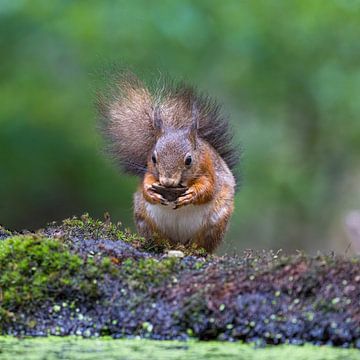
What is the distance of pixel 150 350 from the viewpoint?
194 inches

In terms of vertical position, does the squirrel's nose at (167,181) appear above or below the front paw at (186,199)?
above

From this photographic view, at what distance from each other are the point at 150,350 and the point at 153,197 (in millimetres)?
2308

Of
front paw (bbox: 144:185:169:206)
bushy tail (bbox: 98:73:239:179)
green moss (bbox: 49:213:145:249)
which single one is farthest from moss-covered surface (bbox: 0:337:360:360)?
bushy tail (bbox: 98:73:239:179)

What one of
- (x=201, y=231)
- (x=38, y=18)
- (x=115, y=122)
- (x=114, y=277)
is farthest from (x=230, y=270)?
(x=38, y=18)

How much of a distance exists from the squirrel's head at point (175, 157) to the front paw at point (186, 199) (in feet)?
0.35

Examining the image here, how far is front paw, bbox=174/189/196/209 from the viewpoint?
7.12 metres

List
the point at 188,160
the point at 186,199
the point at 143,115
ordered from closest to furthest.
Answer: the point at 186,199 → the point at 188,160 → the point at 143,115

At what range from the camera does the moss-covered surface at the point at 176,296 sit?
200 inches

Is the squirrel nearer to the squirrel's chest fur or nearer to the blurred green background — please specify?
the squirrel's chest fur

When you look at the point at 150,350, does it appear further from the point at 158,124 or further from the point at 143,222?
the point at 158,124

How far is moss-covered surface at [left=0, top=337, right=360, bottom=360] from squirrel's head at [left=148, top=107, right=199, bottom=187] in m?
2.19

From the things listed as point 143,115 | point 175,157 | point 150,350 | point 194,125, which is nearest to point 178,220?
point 175,157

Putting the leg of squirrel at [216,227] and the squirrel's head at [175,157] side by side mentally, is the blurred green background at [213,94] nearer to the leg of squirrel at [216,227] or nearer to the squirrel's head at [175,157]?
the squirrel's head at [175,157]

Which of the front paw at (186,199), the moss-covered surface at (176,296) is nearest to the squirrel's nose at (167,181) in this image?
the front paw at (186,199)
